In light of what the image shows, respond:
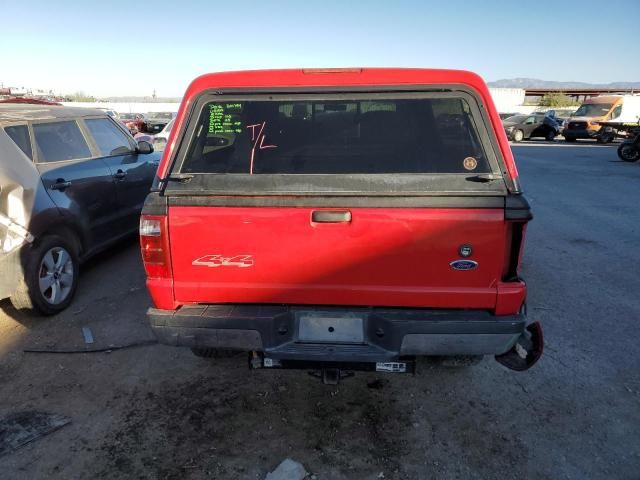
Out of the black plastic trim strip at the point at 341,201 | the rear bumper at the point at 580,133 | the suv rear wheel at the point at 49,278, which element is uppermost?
the black plastic trim strip at the point at 341,201

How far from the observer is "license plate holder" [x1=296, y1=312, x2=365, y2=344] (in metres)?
2.57

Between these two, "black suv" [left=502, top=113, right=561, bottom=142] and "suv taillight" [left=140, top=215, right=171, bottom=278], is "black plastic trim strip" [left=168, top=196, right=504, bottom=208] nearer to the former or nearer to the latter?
"suv taillight" [left=140, top=215, right=171, bottom=278]

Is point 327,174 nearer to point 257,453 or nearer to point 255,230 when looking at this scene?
point 255,230

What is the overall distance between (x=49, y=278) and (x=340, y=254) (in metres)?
3.10

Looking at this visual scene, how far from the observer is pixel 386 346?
8.36ft

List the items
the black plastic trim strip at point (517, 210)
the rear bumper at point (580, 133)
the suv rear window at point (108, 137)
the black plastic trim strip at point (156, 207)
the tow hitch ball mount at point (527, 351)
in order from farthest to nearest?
1. the rear bumper at point (580, 133)
2. the suv rear window at point (108, 137)
3. the tow hitch ball mount at point (527, 351)
4. the black plastic trim strip at point (156, 207)
5. the black plastic trim strip at point (517, 210)

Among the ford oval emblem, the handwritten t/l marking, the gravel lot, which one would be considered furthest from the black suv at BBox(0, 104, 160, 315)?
the ford oval emblem

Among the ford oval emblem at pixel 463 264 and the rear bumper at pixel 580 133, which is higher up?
the ford oval emblem at pixel 463 264

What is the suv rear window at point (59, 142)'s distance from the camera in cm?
469

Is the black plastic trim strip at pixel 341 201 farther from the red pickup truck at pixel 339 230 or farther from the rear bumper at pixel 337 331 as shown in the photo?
the rear bumper at pixel 337 331

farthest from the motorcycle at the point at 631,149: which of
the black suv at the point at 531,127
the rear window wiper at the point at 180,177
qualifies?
the rear window wiper at the point at 180,177

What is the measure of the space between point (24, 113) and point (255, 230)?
351cm

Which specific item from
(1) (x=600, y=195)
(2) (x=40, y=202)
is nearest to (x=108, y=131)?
(2) (x=40, y=202)

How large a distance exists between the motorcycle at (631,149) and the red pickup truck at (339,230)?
17.0 meters
